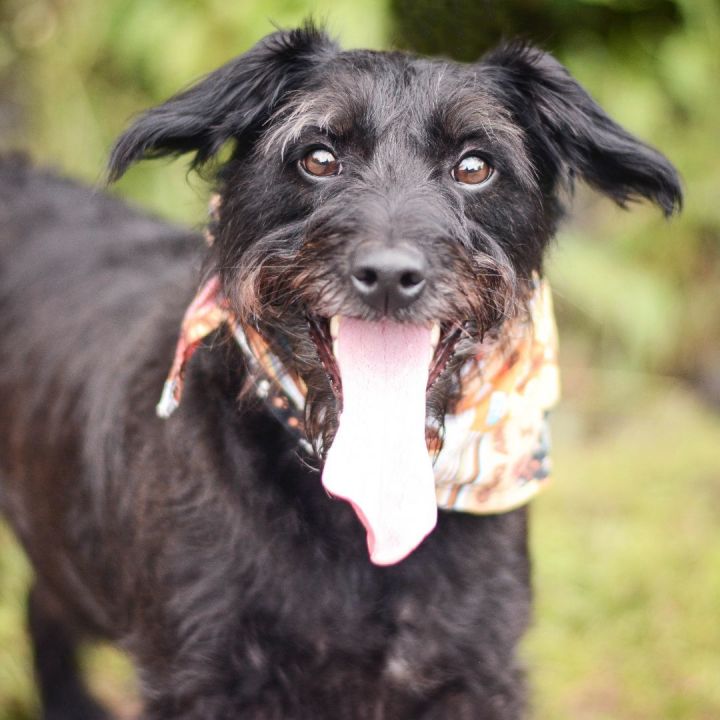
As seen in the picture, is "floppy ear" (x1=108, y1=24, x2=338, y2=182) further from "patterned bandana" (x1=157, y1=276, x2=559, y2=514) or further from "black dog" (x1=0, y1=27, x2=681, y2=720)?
"patterned bandana" (x1=157, y1=276, x2=559, y2=514)

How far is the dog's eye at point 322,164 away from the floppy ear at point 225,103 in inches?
7.3

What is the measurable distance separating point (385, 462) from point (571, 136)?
0.91 metres

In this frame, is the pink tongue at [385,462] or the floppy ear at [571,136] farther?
the floppy ear at [571,136]

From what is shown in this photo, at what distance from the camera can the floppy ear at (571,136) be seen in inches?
102

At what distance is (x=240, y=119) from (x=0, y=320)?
4.75ft

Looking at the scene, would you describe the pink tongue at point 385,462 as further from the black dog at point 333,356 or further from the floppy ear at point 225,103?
the floppy ear at point 225,103

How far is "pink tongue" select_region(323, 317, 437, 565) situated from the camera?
2348mm

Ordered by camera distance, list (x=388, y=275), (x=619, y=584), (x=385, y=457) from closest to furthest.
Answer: (x=388, y=275) < (x=385, y=457) < (x=619, y=584)

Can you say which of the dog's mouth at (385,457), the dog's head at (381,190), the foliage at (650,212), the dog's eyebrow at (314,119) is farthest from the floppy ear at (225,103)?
the foliage at (650,212)

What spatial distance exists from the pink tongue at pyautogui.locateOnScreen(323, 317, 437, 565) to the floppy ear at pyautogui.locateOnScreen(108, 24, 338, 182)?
2.22ft

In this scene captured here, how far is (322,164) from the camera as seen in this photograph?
8.26 ft

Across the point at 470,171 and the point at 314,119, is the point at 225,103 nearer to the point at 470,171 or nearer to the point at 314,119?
the point at 314,119

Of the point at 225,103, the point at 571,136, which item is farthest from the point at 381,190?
the point at 571,136

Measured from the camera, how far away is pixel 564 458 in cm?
563
